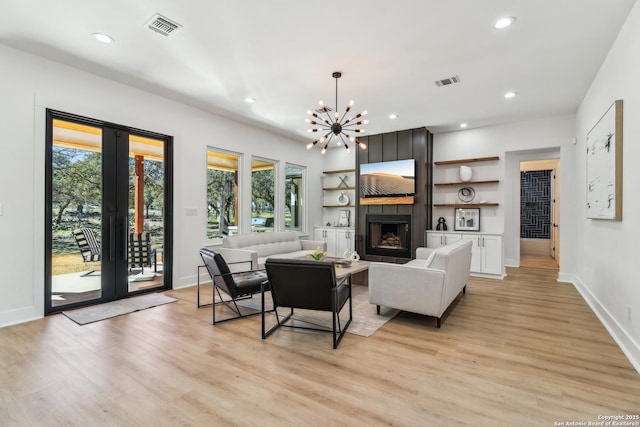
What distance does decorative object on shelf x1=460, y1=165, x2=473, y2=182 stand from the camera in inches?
251

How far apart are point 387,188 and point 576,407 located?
507 cm

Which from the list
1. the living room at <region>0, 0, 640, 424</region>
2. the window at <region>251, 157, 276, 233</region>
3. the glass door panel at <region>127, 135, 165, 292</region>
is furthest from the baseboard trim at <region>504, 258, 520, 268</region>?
the glass door panel at <region>127, 135, 165, 292</region>

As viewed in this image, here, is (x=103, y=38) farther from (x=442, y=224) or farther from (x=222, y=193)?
(x=442, y=224)

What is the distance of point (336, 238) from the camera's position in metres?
7.62

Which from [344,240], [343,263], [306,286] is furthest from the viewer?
[344,240]

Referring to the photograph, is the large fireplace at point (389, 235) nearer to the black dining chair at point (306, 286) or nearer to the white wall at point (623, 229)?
the white wall at point (623, 229)

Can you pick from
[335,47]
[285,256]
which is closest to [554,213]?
[285,256]

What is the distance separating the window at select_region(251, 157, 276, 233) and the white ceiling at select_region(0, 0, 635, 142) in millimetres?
1877

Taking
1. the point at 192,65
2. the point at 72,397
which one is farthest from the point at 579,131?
the point at 72,397

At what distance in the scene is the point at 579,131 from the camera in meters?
5.11

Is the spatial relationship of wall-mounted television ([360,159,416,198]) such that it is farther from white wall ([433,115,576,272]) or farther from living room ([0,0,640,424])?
living room ([0,0,640,424])

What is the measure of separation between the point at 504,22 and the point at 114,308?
536 cm

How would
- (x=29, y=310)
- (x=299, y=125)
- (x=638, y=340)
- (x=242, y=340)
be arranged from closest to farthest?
(x=638, y=340), (x=242, y=340), (x=29, y=310), (x=299, y=125)

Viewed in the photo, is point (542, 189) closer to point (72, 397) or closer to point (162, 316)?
point (162, 316)
